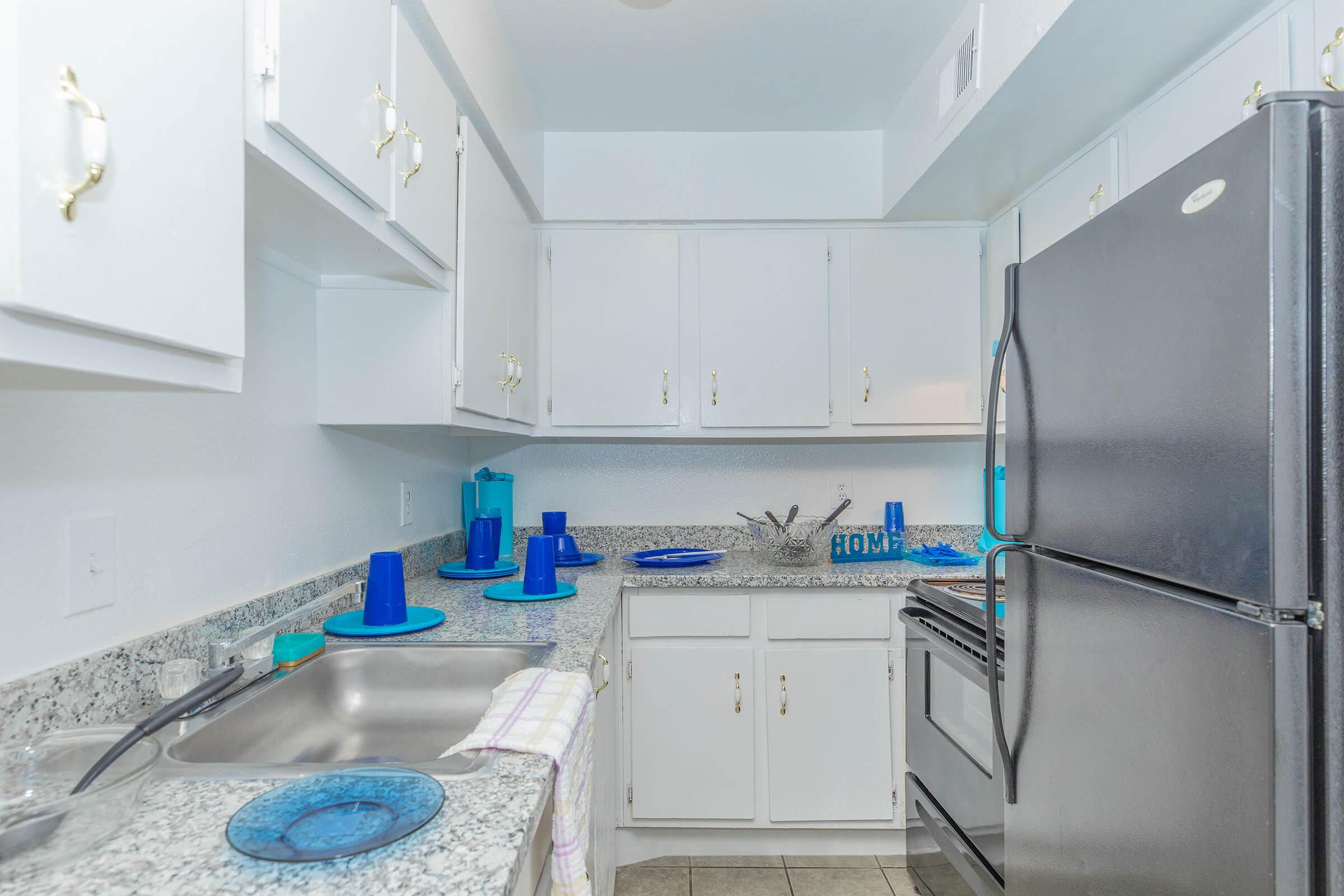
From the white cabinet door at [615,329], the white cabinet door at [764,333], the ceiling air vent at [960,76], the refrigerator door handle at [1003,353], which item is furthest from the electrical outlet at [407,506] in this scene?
the ceiling air vent at [960,76]

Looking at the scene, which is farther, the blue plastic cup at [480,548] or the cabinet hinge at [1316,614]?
the blue plastic cup at [480,548]

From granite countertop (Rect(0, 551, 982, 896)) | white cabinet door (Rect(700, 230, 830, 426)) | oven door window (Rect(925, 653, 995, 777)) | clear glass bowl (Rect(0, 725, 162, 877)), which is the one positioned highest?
white cabinet door (Rect(700, 230, 830, 426))

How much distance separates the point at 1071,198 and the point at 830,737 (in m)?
1.72

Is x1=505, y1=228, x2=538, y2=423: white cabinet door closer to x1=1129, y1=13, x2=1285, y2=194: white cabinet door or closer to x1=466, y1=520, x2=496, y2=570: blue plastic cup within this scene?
x1=466, y1=520, x2=496, y2=570: blue plastic cup

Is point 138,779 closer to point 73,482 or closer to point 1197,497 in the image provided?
point 73,482

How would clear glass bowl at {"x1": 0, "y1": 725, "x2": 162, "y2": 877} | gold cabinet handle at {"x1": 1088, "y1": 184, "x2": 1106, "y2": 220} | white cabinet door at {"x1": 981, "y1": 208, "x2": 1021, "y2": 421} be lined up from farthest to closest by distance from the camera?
white cabinet door at {"x1": 981, "y1": 208, "x2": 1021, "y2": 421} < gold cabinet handle at {"x1": 1088, "y1": 184, "x2": 1106, "y2": 220} < clear glass bowl at {"x1": 0, "y1": 725, "x2": 162, "y2": 877}

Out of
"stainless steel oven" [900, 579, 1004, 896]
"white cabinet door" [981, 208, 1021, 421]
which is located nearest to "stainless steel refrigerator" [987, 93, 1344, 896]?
"stainless steel oven" [900, 579, 1004, 896]

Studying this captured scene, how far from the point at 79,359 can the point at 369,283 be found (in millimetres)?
1065

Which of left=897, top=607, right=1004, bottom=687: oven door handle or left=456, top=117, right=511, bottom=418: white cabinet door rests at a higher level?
left=456, top=117, right=511, bottom=418: white cabinet door

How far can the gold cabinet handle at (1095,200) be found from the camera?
1865 millimetres

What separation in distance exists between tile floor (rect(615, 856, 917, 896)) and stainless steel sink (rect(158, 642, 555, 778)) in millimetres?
1206

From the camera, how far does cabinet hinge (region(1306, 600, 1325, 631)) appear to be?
0.65 m

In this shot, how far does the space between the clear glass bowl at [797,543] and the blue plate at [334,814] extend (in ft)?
5.85

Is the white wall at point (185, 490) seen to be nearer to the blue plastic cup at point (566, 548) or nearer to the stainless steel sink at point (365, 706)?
the stainless steel sink at point (365, 706)
